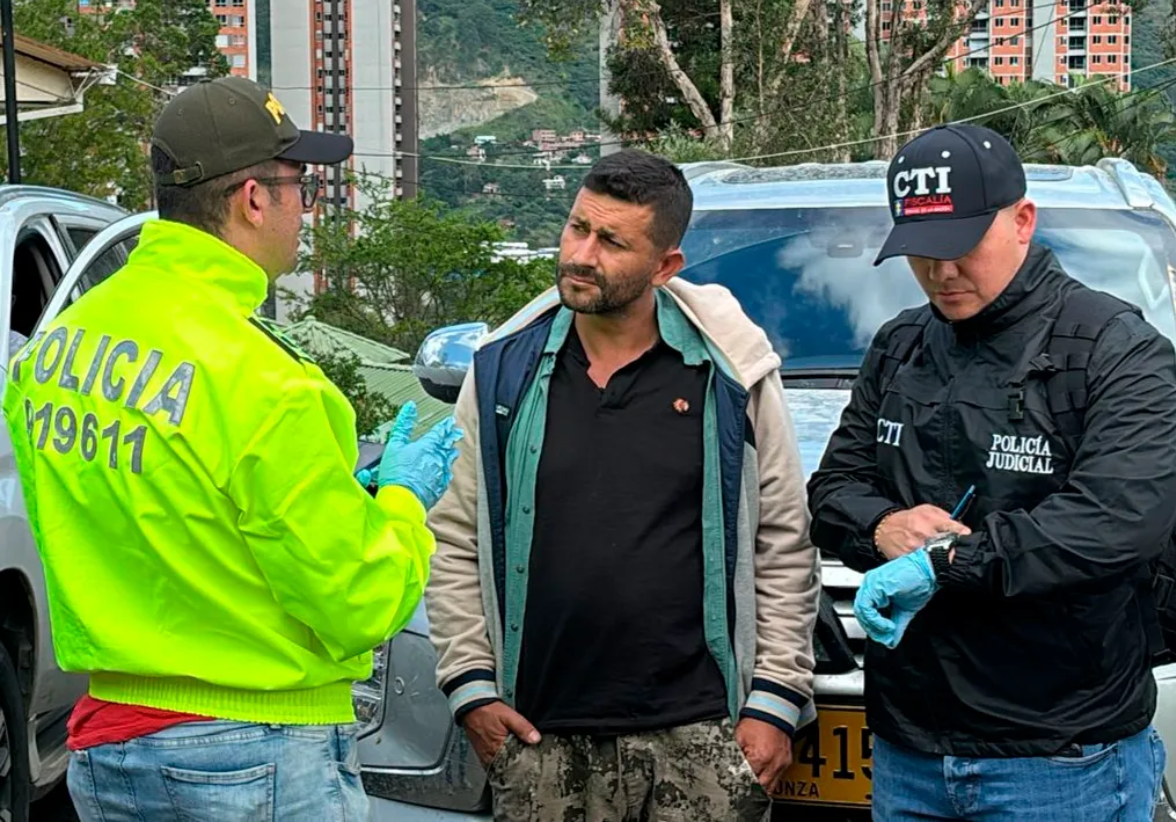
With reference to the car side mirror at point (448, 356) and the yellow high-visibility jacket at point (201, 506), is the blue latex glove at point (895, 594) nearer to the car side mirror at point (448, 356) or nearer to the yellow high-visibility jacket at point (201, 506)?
the yellow high-visibility jacket at point (201, 506)

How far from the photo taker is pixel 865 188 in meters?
5.54

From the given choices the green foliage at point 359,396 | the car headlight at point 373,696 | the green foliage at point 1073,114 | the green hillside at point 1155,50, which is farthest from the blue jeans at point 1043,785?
the green foliage at point 1073,114

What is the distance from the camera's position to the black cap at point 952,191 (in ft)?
10.00

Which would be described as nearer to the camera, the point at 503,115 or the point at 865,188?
the point at 865,188

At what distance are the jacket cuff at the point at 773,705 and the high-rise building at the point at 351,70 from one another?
99.0m

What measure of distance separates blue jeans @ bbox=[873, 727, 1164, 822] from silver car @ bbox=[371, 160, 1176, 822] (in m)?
0.64

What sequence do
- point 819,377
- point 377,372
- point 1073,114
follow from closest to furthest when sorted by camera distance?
point 819,377
point 377,372
point 1073,114

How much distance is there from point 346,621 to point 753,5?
3261 centimetres

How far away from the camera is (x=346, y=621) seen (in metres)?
2.62

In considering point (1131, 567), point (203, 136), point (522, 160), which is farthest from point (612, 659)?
point (522, 160)

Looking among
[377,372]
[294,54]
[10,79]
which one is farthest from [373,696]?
[294,54]

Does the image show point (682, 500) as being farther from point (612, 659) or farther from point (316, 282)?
point (316, 282)

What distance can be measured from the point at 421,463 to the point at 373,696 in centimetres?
107

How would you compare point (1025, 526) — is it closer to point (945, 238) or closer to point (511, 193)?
point (945, 238)
